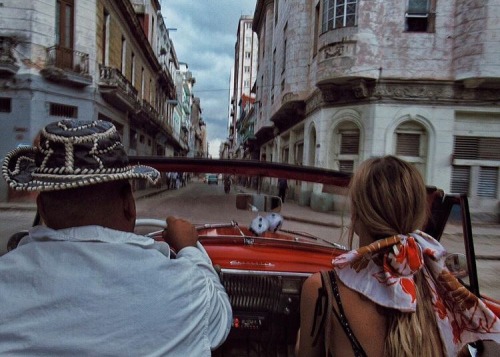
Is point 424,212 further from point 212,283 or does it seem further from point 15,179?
point 15,179

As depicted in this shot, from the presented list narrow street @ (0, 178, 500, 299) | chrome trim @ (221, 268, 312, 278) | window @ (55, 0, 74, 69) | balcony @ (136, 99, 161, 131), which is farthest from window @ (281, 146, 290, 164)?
chrome trim @ (221, 268, 312, 278)

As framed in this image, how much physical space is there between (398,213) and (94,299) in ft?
3.16

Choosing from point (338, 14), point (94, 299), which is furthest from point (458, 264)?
point (338, 14)

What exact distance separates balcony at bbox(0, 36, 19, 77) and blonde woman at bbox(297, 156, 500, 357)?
16135mm

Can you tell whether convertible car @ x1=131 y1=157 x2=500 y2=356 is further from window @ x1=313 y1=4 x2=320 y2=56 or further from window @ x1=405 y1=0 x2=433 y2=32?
window @ x1=313 y1=4 x2=320 y2=56

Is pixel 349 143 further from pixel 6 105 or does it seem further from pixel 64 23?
pixel 6 105

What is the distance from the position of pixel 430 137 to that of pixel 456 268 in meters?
12.9

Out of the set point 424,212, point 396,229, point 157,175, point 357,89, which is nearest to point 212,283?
point 157,175

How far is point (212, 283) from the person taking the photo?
1.18 meters

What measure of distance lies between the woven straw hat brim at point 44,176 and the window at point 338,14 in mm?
14459

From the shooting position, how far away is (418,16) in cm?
1371

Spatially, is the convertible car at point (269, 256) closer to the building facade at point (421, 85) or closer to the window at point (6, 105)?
the building facade at point (421, 85)

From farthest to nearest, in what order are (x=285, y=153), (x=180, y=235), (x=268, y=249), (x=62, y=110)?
(x=285, y=153) → (x=62, y=110) → (x=268, y=249) → (x=180, y=235)

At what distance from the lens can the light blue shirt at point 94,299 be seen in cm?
92
